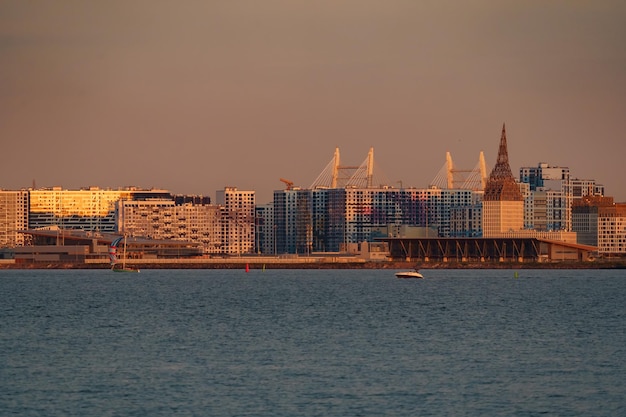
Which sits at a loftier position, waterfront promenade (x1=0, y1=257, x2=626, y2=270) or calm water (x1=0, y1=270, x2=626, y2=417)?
waterfront promenade (x1=0, y1=257, x2=626, y2=270)

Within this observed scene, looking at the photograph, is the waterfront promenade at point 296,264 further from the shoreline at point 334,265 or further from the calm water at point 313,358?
the calm water at point 313,358

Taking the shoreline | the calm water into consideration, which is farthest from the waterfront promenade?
the calm water

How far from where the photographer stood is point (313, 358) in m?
50.0

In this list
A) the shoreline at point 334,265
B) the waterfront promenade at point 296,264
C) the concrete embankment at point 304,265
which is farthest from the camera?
the waterfront promenade at point 296,264

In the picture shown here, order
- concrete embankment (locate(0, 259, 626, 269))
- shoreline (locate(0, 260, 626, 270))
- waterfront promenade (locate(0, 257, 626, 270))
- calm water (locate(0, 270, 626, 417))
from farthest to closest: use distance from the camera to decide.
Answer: waterfront promenade (locate(0, 257, 626, 270))
concrete embankment (locate(0, 259, 626, 269))
shoreline (locate(0, 260, 626, 270))
calm water (locate(0, 270, 626, 417))

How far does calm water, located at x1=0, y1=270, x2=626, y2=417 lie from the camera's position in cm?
3956

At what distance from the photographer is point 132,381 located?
4381 cm

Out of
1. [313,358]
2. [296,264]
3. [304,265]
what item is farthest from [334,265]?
[313,358]

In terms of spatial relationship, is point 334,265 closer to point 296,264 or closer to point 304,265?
point 304,265

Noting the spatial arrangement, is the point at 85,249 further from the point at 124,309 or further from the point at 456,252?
the point at 124,309

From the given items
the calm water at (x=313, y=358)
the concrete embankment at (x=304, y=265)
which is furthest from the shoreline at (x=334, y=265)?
the calm water at (x=313, y=358)

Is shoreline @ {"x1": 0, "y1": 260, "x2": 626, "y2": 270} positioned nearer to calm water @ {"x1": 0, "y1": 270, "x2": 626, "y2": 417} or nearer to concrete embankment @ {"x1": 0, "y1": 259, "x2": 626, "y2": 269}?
concrete embankment @ {"x1": 0, "y1": 259, "x2": 626, "y2": 269}

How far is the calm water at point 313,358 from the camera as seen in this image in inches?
1558

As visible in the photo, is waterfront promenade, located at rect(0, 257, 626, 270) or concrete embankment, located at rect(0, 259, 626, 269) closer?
concrete embankment, located at rect(0, 259, 626, 269)
